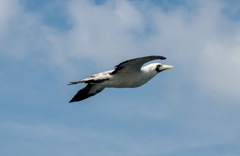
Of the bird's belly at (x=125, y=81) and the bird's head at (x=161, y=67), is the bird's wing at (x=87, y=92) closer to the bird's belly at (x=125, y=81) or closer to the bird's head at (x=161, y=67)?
the bird's belly at (x=125, y=81)

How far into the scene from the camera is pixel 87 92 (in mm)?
29719

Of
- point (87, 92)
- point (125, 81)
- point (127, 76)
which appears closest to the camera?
point (127, 76)

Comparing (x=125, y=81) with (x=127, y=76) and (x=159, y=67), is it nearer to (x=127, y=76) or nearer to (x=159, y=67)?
(x=127, y=76)

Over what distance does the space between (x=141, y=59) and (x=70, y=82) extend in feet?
18.2

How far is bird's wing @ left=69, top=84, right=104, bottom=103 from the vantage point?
1158 inches

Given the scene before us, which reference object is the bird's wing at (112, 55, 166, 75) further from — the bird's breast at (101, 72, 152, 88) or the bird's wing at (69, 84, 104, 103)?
the bird's wing at (69, 84, 104, 103)

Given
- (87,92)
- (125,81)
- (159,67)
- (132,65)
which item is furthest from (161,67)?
(87,92)

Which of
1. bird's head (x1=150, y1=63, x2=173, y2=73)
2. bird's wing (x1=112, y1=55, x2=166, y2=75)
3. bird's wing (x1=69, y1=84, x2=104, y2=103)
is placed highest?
bird's head (x1=150, y1=63, x2=173, y2=73)

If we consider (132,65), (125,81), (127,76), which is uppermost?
(132,65)

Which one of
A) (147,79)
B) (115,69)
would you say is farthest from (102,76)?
(147,79)

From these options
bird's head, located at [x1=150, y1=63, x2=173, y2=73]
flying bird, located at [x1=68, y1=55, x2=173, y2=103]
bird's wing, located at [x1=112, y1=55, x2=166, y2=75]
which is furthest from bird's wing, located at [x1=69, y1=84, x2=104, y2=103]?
bird's head, located at [x1=150, y1=63, x2=173, y2=73]

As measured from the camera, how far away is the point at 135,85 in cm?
2662

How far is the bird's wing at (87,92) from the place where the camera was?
29416mm

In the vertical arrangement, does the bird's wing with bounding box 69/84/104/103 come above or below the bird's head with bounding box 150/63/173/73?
below
